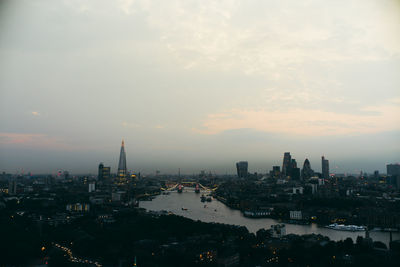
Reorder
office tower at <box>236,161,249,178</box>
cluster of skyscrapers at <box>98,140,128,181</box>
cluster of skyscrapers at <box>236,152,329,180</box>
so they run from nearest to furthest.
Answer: cluster of skyscrapers at <box>98,140,128,181</box> < cluster of skyscrapers at <box>236,152,329,180</box> < office tower at <box>236,161,249,178</box>

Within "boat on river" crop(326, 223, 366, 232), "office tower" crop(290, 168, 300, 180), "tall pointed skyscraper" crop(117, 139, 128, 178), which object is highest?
"tall pointed skyscraper" crop(117, 139, 128, 178)

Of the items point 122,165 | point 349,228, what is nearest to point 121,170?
point 122,165

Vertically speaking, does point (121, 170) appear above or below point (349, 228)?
above

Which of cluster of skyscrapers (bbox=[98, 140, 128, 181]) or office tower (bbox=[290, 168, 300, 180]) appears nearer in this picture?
cluster of skyscrapers (bbox=[98, 140, 128, 181])

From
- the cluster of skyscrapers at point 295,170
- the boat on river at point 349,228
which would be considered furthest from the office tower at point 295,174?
the boat on river at point 349,228

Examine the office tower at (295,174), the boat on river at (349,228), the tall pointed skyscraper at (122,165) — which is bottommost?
the boat on river at (349,228)

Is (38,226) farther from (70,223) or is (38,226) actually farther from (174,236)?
(174,236)

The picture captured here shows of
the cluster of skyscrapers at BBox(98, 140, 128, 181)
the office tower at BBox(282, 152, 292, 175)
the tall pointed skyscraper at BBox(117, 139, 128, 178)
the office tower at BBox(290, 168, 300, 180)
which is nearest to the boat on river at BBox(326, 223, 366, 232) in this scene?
the cluster of skyscrapers at BBox(98, 140, 128, 181)

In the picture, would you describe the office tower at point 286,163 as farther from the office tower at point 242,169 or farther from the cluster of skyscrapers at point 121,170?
the cluster of skyscrapers at point 121,170

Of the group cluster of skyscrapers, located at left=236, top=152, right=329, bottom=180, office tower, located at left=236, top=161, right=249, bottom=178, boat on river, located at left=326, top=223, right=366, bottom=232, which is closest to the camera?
boat on river, located at left=326, top=223, right=366, bottom=232

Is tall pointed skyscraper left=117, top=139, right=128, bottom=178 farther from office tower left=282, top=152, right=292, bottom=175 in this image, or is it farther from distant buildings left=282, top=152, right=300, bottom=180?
office tower left=282, top=152, right=292, bottom=175

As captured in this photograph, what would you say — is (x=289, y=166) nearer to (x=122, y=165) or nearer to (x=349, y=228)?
(x=122, y=165)
